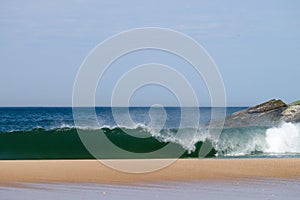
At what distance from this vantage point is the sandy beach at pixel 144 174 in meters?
15.4

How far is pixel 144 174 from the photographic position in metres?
16.7

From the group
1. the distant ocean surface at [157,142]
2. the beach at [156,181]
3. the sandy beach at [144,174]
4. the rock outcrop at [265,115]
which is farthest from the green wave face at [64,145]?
the rock outcrop at [265,115]

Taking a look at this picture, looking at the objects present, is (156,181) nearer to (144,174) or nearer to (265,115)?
(144,174)

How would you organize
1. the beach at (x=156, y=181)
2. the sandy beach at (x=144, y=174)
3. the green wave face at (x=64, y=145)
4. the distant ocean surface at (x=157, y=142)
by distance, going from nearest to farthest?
1. the beach at (x=156, y=181)
2. the sandy beach at (x=144, y=174)
3. the green wave face at (x=64, y=145)
4. the distant ocean surface at (x=157, y=142)

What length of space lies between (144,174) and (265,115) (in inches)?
1030

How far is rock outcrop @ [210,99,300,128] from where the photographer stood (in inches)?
1547

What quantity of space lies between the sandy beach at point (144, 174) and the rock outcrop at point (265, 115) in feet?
62.6

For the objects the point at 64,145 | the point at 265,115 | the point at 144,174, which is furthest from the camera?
the point at 265,115

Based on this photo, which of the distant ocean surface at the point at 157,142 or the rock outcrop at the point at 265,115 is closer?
the distant ocean surface at the point at 157,142

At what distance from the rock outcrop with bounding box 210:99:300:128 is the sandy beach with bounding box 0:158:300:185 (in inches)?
751

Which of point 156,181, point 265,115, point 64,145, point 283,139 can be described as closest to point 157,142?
point 64,145

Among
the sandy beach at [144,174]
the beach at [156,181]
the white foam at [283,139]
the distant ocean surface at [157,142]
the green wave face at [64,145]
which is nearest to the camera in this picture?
the beach at [156,181]

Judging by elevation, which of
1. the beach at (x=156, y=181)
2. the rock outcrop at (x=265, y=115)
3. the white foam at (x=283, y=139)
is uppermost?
the rock outcrop at (x=265, y=115)

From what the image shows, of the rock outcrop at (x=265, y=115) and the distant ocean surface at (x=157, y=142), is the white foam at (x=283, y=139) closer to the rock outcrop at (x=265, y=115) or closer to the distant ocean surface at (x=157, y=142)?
the distant ocean surface at (x=157, y=142)
